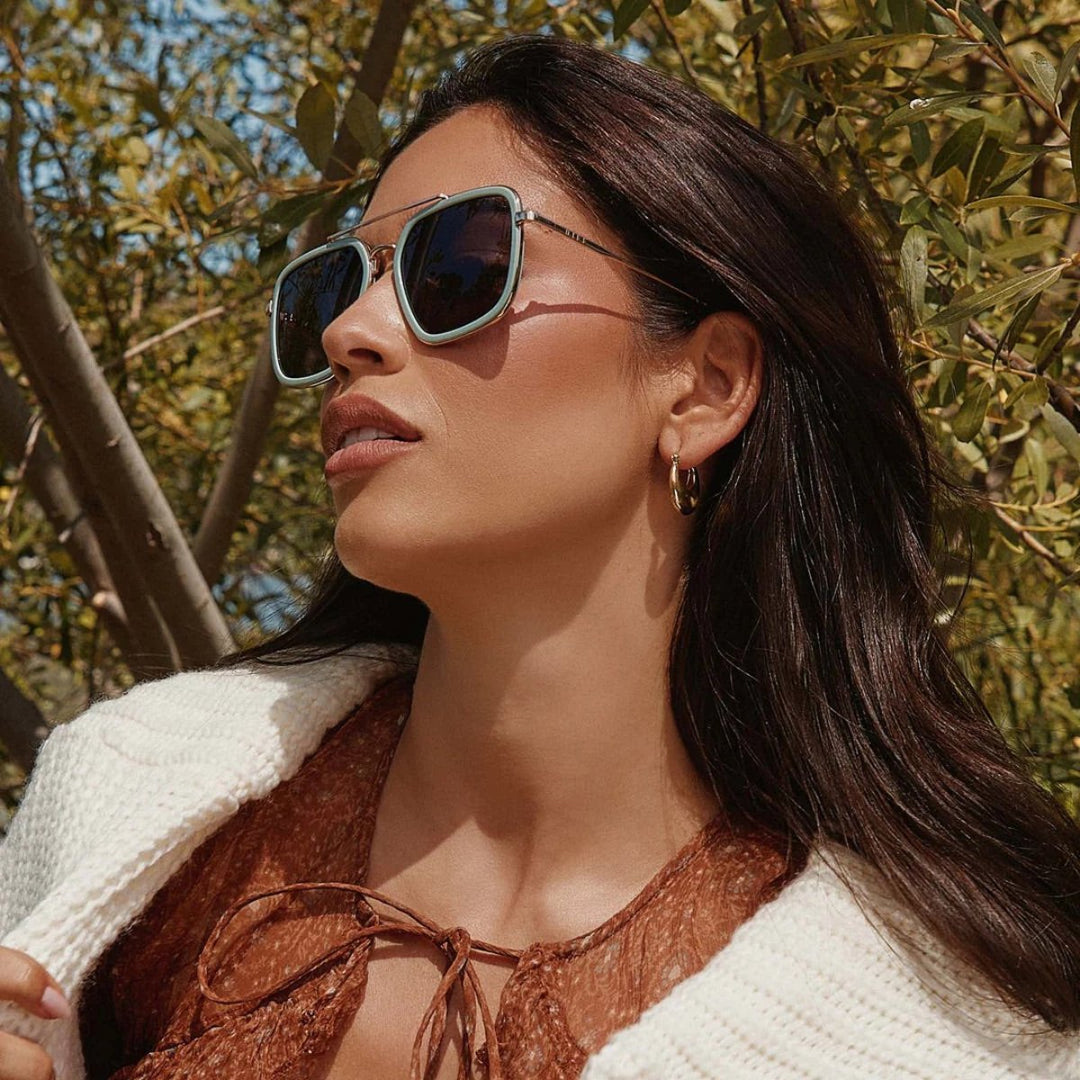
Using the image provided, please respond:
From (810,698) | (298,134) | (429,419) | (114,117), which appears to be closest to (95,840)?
(429,419)

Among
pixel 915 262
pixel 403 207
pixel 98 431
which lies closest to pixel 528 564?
pixel 403 207

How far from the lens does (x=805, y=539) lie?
5.65 ft

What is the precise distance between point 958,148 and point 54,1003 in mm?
1383

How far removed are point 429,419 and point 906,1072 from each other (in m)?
0.83

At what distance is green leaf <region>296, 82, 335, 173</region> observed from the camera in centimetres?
186

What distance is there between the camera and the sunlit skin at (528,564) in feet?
5.02

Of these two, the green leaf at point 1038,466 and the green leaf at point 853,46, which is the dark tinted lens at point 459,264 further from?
the green leaf at point 1038,466

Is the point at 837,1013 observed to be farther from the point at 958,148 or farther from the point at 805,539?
the point at 958,148

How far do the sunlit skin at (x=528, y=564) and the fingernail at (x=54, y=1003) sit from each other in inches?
12.0

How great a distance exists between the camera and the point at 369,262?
1644 millimetres

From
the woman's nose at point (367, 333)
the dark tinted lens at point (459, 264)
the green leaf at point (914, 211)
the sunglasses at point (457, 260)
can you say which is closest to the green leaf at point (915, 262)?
the green leaf at point (914, 211)

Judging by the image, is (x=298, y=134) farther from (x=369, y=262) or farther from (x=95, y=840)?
(x=95, y=840)

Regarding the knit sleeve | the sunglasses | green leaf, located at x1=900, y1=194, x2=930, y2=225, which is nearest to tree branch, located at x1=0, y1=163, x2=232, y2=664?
the knit sleeve

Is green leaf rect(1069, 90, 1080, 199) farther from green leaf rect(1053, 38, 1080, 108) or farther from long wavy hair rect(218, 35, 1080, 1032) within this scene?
long wavy hair rect(218, 35, 1080, 1032)
